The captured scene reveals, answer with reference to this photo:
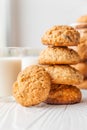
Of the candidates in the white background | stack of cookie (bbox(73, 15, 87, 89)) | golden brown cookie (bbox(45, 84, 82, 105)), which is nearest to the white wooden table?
golden brown cookie (bbox(45, 84, 82, 105))

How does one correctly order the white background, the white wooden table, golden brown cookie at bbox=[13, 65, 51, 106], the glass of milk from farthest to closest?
the white background, the glass of milk, golden brown cookie at bbox=[13, 65, 51, 106], the white wooden table

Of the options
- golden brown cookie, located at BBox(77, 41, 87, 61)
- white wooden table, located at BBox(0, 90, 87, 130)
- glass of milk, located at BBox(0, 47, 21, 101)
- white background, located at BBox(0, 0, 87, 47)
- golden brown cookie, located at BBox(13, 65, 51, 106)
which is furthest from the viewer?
white background, located at BBox(0, 0, 87, 47)

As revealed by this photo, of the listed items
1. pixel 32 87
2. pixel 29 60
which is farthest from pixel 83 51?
pixel 32 87

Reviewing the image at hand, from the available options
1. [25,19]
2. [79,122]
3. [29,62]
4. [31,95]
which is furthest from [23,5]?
[79,122]

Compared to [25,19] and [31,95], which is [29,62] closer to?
[31,95]

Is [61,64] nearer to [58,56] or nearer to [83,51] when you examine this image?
[58,56]

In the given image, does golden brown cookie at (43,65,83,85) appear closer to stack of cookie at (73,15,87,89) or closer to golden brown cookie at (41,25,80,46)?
golden brown cookie at (41,25,80,46)
